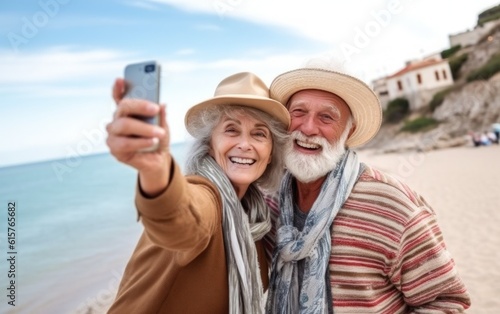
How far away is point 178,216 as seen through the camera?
1.32m

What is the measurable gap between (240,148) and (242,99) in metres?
0.29

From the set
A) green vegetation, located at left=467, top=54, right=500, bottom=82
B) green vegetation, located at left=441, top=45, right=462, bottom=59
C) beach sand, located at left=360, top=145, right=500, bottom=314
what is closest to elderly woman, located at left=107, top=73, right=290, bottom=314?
beach sand, located at left=360, top=145, right=500, bottom=314

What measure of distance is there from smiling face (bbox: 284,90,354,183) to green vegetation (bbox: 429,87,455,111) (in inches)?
1559

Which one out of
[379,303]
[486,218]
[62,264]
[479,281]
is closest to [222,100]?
[379,303]

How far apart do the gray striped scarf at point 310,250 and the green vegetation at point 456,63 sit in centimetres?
4643

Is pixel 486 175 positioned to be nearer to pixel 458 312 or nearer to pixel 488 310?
pixel 488 310

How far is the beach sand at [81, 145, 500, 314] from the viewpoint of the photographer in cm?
577

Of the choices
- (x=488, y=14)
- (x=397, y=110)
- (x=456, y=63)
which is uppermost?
(x=488, y=14)

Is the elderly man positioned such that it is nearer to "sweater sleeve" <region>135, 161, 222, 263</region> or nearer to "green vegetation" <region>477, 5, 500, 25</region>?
"sweater sleeve" <region>135, 161, 222, 263</region>

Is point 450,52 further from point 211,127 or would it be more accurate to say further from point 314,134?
point 211,127

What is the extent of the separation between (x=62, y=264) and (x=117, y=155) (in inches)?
467

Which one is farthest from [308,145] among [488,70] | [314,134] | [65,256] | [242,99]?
[488,70]

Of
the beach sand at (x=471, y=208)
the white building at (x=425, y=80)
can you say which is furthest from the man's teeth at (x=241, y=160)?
the white building at (x=425, y=80)

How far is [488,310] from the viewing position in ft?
16.0
